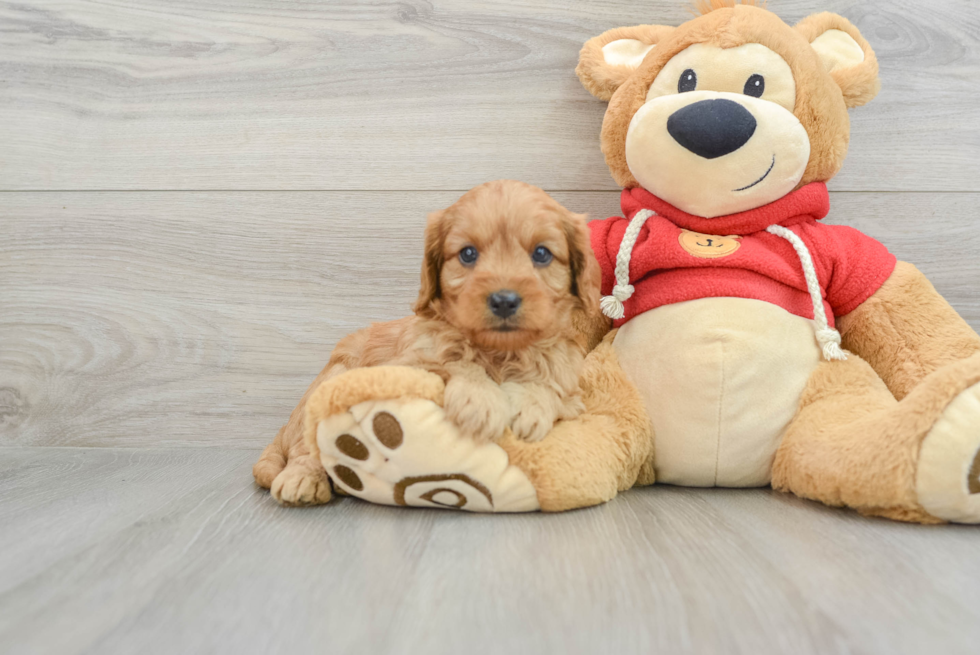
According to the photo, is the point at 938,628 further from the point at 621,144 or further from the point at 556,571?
the point at 621,144

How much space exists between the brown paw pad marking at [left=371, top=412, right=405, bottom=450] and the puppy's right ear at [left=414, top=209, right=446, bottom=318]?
11.2 inches

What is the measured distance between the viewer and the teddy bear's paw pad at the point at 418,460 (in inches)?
42.1

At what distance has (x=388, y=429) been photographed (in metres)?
1.07

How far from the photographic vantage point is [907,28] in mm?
1644

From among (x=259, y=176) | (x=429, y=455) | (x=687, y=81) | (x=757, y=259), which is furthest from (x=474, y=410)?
(x=259, y=176)

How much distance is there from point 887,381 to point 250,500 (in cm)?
129

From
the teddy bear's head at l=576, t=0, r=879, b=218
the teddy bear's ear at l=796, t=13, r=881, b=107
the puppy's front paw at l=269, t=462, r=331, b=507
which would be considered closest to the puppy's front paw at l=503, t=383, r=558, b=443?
the puppy's front paw at l=269, t=462, r=331, b=507

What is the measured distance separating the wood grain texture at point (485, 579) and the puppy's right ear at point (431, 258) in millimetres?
400

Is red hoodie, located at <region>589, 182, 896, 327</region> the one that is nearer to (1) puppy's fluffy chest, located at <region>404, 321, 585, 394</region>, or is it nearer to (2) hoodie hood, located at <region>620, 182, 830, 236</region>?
(2) hoodie hood, located at <region>620, 182, 830, 236</region>

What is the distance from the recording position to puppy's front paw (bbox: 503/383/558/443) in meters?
1.16

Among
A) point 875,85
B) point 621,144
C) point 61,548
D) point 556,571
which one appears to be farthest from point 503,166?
point 61,548

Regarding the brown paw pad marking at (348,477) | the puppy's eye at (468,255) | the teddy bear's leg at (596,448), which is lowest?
the brown paw pad marking at (348,477)

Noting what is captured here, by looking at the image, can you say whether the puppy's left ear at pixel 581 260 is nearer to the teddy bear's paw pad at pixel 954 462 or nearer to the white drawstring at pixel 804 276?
the white drawstring at pixel 804 276

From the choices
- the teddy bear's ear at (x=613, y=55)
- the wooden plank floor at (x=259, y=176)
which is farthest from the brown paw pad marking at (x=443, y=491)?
the teddy bear's ear at (x=613, y=55)
